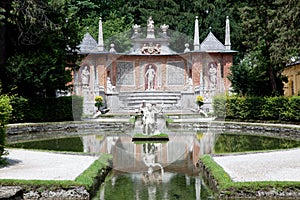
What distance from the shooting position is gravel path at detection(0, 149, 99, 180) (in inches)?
328

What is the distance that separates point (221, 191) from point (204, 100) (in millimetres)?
22210

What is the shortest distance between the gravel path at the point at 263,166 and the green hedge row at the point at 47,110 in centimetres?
1471

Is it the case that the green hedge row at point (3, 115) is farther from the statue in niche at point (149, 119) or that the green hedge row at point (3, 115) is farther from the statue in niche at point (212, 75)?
the statue in niche at point (212, 75)

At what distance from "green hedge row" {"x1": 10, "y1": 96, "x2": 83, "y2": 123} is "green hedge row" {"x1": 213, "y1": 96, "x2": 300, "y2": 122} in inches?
324

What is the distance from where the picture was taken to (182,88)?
33688 millimetres

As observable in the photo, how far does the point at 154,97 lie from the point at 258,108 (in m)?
10.8

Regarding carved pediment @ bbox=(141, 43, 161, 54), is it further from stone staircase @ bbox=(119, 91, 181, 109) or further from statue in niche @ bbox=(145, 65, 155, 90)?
stone staircase @ bbox=(119, 91, 181, 109)

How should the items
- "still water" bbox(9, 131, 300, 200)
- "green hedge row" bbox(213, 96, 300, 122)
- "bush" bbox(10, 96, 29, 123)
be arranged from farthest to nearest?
"bush" bbox(10, 96, 29, 123), "green hedge row" bbox(213, 96, 300, 122), "still water" bbox(9, 131, 300, 200)

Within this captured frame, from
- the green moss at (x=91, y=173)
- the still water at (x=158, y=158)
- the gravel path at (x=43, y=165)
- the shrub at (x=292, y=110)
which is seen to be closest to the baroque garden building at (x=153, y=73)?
the shrub at (x=292, y=110)

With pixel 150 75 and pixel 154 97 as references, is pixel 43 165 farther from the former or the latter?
pixel 150 75

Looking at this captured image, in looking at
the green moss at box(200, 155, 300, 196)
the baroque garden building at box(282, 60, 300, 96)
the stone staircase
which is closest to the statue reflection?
the green moss at box(200, 155, 300, 196)

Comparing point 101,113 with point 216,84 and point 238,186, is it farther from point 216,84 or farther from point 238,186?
point 238,186

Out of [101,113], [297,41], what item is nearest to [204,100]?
[101,113]

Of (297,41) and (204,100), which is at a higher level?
(297,41)
